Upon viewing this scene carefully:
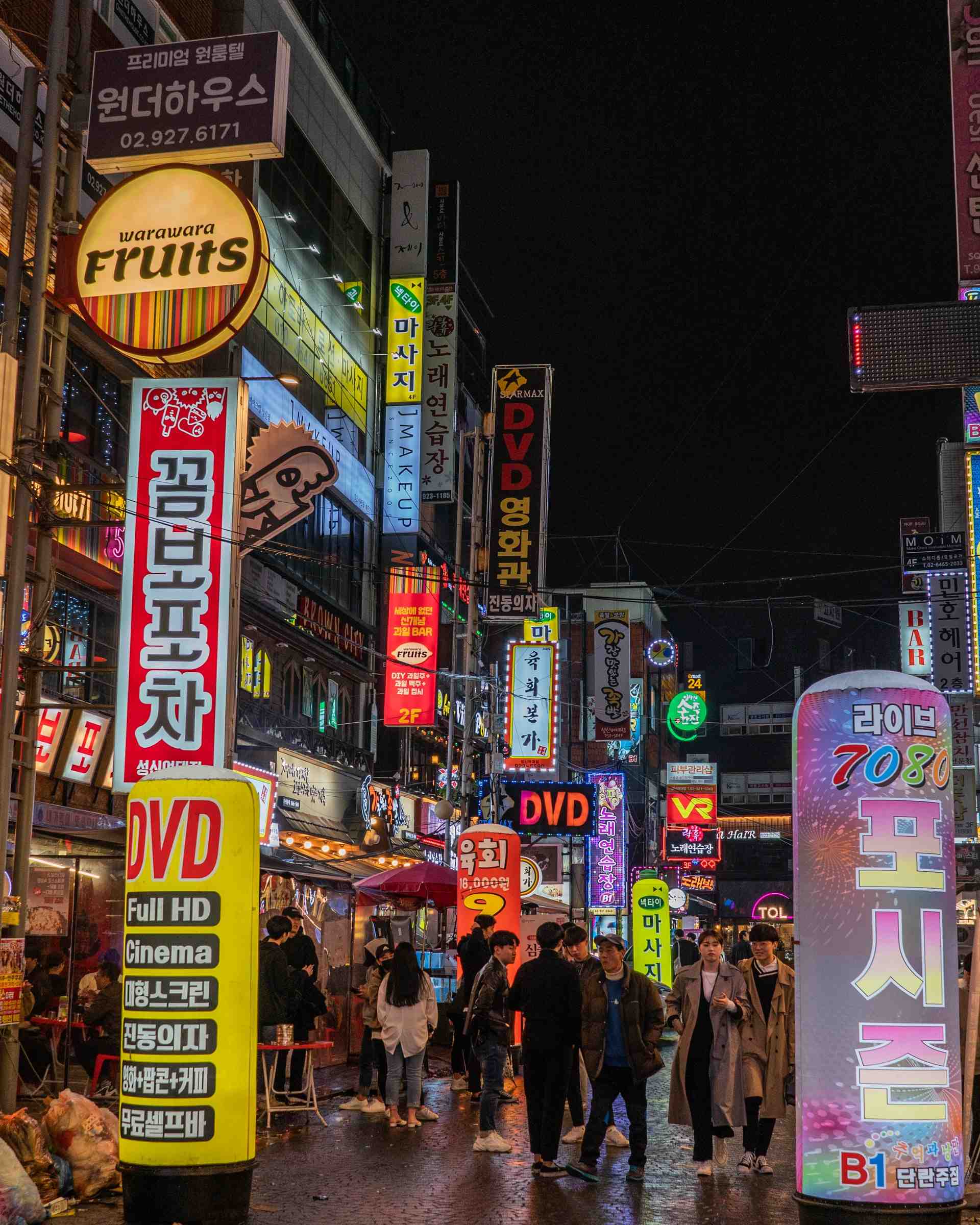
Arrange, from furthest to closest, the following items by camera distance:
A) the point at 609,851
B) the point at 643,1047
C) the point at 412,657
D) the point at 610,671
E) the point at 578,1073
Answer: the point at 609,851 → the point at 610,671 → the point at 412,657 → the point at 578,1073 → the point at 643,1047

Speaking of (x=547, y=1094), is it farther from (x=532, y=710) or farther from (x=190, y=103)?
(x=532, y=710)

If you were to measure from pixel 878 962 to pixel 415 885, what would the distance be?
13.0 meters

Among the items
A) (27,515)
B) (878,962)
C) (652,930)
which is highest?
(27,515)

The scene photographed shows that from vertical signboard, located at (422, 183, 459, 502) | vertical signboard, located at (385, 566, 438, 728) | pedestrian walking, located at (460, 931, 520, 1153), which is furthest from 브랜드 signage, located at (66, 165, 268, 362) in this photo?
vertical signboard, located at (422, 183, 459, 502)

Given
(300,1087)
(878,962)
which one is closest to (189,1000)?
(878,962)

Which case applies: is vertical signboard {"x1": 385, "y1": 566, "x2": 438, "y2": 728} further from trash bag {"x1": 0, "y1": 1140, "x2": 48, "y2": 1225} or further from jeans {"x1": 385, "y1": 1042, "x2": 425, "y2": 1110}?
trash bag {"x1": 0, "y1": 1140, "x2": 48, "y2": 1225}

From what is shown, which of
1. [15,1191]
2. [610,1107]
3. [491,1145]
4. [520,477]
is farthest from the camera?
[520,477]

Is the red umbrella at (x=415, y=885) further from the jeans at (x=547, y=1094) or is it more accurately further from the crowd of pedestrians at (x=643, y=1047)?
the jeans at (x=547, y=1094)

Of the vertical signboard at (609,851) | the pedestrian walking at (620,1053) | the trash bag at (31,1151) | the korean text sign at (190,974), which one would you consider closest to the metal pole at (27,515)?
the trash bag at (31,1151)

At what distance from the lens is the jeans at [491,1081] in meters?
12.1

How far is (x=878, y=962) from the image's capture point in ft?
25.5

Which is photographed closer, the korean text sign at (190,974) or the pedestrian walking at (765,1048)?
the korean text sign at (190,974)

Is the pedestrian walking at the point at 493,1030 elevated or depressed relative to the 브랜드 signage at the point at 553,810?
depressed

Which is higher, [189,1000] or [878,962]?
[878,962]
